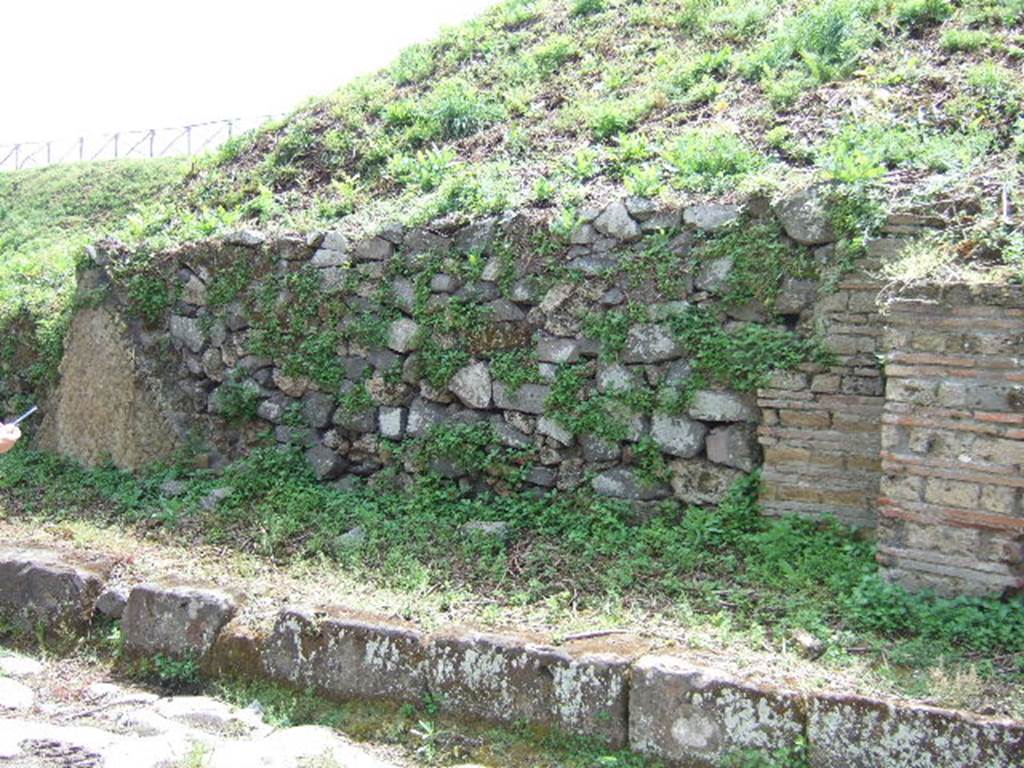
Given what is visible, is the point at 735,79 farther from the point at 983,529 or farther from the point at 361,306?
the point at 983,529

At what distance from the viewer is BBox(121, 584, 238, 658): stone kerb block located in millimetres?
5465

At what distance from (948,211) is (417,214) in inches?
152

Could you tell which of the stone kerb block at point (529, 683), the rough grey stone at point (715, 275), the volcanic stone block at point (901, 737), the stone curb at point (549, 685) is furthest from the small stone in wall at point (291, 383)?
the volcanic stone block at point (901, 737)

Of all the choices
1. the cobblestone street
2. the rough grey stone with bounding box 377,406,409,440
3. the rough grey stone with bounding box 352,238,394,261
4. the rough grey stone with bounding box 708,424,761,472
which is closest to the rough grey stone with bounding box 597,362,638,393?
the rough grey stone with bounding box 708,424,761,472

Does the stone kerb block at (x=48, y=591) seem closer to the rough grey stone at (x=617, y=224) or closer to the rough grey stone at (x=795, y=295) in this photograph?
the rough grey stone at (x=617, y=224)

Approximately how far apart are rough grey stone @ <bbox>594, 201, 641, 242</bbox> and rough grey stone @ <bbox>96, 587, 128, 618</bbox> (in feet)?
12.3

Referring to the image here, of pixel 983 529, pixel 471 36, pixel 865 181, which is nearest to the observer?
pixel 983 529

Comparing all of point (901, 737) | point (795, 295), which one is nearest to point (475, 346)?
point (795, 295)

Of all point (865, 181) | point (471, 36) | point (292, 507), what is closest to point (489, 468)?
point (292, 507)

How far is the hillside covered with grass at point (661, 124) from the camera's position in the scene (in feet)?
20.2

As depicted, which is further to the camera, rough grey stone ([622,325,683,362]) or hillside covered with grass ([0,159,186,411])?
hillside covered with grass ([0,159,186,411])

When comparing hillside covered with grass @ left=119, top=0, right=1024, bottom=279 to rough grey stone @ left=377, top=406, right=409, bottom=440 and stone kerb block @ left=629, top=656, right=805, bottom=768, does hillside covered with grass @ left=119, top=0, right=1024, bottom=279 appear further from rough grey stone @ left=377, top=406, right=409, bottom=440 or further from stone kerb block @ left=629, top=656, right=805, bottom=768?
stone kerb block @ left=629, top=656, right=805, bottom=768

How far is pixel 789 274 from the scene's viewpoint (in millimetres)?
6051

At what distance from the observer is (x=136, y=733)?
4785 mm
